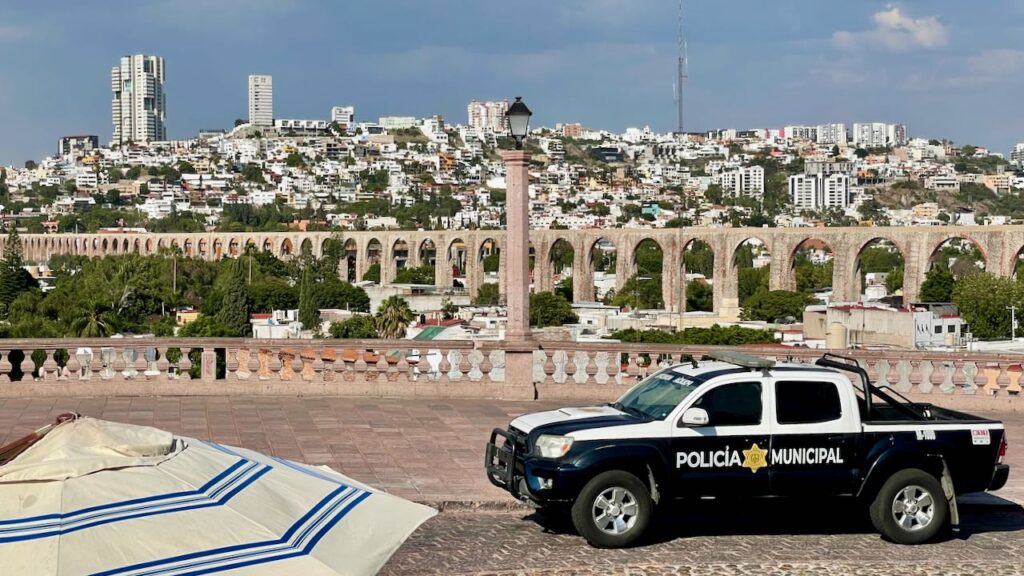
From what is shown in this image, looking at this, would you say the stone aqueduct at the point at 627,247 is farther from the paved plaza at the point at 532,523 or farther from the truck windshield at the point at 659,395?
the truck windshield at the point at 659,395

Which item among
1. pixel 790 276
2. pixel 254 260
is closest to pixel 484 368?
pixel 790 276

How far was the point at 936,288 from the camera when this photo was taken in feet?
254

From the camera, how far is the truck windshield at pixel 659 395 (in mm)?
8281

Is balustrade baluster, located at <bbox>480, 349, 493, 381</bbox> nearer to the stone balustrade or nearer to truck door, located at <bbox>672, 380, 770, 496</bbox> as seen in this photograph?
the stone balustrade

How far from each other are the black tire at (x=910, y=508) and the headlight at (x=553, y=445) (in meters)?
1.99

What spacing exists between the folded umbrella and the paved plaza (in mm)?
2691

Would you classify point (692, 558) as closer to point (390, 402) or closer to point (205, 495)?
point (205, 495)

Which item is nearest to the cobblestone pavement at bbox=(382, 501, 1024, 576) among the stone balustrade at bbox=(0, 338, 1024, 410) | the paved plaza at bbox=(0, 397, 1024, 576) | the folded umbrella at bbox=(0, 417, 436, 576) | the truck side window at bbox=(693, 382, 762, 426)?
the paved plaza at bbox=(0, 397, 1024, 576)

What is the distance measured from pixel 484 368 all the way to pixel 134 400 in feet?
12.2

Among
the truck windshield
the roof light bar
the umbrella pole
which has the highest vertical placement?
the roof light bar

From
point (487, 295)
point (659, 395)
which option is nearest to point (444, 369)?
point (659, 395)

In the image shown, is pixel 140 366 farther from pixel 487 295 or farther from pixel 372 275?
pixel 372 275

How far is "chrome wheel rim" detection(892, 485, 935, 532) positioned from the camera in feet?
27.3

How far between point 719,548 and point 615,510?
702 millimetres
